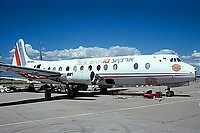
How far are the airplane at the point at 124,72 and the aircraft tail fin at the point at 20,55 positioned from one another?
9.97 metres

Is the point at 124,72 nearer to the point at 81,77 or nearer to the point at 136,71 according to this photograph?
the point at 136,71

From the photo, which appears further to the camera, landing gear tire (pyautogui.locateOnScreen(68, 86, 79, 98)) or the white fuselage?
landing gear tire (pyautogui.locateOnScreen(68, 86, 79, 98))

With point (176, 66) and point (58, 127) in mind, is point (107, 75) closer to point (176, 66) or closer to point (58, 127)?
point (176, 66)

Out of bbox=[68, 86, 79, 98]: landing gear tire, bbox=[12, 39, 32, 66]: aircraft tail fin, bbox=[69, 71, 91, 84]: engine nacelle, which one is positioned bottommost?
bbox=[68, 86, 79, 98]: landing gear tire

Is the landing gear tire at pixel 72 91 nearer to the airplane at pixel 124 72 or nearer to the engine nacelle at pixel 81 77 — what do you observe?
the airplane at pixel 124 72

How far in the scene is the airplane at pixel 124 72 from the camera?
21.0 meters

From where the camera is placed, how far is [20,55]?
34.3 metres

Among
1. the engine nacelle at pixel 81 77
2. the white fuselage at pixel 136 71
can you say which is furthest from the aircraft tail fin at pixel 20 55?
the engine nacelle at pixel 81 77

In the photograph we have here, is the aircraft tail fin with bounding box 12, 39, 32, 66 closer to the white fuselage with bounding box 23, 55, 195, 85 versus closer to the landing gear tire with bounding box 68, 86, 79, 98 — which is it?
the white fuselage with bounding box 23, 55, 195, 85

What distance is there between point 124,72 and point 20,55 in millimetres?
17143

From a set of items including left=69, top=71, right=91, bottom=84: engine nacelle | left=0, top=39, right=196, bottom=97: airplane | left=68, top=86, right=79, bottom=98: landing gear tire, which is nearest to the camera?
left=0, top=39, right=196, bottom=97: airplane

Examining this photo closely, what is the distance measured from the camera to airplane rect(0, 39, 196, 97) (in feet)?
68.8

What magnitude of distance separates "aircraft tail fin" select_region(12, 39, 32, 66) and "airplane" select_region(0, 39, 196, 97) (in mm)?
9975

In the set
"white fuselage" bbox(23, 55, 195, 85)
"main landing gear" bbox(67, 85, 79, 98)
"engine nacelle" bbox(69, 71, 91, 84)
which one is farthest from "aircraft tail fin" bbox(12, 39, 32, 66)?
"engine nacelle" bbox(69, 71, 91, 84)
